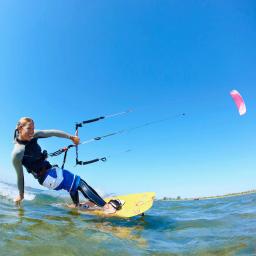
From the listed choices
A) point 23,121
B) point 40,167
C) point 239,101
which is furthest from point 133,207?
point 239,101

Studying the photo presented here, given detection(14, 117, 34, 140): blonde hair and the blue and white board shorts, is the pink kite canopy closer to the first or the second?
the blue and white board shorts

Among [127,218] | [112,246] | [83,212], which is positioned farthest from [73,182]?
[112,246]

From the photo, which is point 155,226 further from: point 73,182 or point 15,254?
point 15,254

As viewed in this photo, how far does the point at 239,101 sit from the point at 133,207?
8.96 metres

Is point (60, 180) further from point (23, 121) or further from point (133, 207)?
point (133, 207)

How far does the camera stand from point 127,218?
952 cm

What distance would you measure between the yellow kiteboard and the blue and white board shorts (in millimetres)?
1108

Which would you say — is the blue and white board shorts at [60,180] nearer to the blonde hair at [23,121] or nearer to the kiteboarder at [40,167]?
the kiteboarder at [40,167]

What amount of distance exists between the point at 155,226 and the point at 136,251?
3.65 m

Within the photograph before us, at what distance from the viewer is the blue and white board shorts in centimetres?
907

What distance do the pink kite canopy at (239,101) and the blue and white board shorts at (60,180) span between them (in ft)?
32.1

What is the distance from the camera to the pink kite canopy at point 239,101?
50.2ft

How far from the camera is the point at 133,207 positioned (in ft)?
33.4

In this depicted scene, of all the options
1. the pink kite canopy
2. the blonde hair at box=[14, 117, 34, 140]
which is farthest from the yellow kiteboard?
the pink kite canopy
